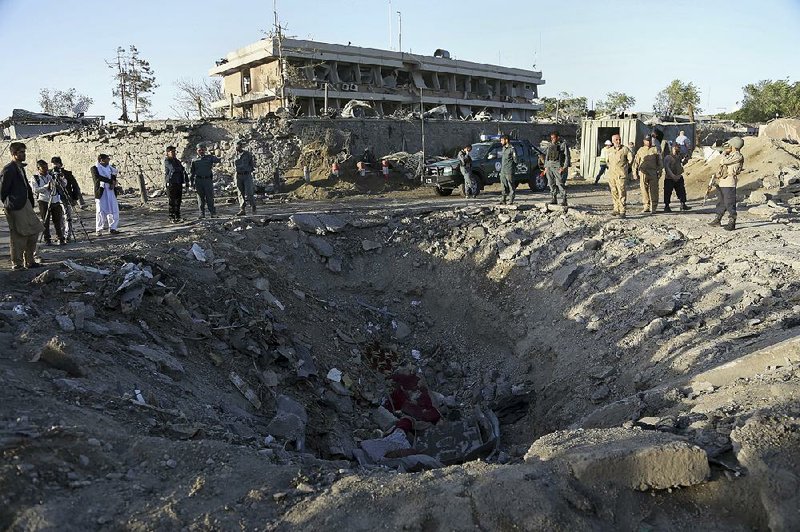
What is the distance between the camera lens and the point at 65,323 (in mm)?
5434

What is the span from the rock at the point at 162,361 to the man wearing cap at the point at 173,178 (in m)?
6.35

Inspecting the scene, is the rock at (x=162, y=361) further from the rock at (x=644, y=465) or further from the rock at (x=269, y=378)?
the rock at (x=644, y=465)

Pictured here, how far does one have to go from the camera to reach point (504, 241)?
10.7 metres

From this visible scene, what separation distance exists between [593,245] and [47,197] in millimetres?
8981

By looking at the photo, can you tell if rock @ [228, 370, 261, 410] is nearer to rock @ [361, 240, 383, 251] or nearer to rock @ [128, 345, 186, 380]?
rock @ [128, 345, 186, 380]

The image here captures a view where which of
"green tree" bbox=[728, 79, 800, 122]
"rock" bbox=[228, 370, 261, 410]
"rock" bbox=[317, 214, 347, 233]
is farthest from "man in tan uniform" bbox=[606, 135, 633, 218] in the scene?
"green tree" bbox=[728, 79, 800, 122]

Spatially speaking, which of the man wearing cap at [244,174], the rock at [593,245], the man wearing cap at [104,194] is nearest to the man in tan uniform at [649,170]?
the rock at [593,245]

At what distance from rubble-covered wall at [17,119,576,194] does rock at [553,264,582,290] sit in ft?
41.0

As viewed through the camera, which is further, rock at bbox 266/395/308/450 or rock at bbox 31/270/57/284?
rock at bbox 31/270/57/284

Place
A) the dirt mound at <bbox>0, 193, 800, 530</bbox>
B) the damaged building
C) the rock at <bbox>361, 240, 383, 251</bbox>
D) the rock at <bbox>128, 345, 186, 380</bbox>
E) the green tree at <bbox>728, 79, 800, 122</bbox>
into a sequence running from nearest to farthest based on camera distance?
the dirt mound at <bbox>0, 193, 800, 530</bbox> < the rock at <bbox>128, 345, 186, 380</bbox> < the rock at <bbox>361, 240, 383, 251</bbox> < the damaged building < the green tree at <bbox>728, 79, 800, 122</bbox>

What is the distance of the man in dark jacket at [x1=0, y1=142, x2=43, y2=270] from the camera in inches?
273

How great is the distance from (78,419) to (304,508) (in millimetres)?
1829

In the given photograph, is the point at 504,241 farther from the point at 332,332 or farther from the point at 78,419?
the point at 78,419

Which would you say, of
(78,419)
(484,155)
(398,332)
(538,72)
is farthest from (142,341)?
(538,72)
